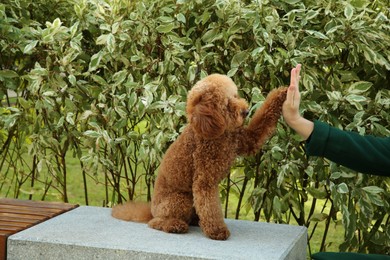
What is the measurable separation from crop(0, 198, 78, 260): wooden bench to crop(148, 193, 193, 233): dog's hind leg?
576 mm

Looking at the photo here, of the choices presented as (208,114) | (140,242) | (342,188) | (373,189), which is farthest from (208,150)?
(373,189)

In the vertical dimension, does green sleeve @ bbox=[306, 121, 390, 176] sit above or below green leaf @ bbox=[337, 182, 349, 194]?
above

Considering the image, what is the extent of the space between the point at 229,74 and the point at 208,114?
78 centimetres

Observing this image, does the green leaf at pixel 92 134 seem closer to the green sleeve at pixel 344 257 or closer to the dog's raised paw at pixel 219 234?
the dog's raised paw at pixel 219 234

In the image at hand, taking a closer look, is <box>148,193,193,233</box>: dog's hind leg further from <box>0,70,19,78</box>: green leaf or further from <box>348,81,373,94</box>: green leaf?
<box>0,70,19,78</box>: green leaf

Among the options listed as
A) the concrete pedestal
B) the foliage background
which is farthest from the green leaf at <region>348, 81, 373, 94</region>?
the concrete pedestal

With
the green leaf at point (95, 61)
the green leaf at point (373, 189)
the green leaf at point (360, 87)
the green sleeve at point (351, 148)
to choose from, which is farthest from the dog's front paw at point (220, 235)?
the green leaf at point (95, 61)

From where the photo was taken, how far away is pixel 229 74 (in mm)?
3191

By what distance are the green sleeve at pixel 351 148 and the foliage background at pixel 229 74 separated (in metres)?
0.50

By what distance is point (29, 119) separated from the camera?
3.76 meters

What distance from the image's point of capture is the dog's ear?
2.44 meters

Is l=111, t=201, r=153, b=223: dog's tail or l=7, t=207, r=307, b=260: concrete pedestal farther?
l=111, t=201, r=153, b=223: dog's tail

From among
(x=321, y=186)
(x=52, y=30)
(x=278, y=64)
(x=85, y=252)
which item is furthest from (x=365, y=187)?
(x=52, y=30)

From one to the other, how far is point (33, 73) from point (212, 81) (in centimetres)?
132
